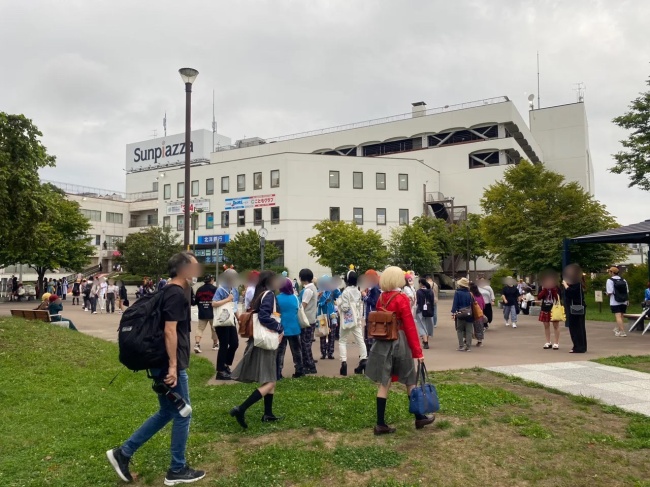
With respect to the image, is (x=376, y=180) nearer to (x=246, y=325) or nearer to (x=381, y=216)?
(x=381, y=216)

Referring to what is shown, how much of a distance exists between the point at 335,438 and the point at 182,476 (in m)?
1.68

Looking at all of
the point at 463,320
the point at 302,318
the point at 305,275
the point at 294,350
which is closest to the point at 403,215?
the point at 463,320

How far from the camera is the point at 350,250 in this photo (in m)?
43.5

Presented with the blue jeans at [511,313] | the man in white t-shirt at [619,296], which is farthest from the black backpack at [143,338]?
the blue jeans at [511,313]

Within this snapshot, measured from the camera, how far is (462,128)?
59188 millimetres

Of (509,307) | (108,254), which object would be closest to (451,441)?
(509,307)

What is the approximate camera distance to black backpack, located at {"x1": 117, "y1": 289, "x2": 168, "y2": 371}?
162 inches

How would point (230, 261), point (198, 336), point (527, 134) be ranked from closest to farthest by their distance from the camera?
point (198, 336), point (230, 261), point (527, 134)

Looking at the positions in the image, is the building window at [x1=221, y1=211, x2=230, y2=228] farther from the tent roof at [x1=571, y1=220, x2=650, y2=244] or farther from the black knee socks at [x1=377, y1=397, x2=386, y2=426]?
the black knee socks at [x1=377, y1=397, x2=386, y2=426]

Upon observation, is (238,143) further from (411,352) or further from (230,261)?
(411,352)

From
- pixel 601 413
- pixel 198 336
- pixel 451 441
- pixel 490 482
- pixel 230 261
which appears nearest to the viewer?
pixel 490 482

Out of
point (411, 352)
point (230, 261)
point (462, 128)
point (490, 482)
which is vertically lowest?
point (490, 482)

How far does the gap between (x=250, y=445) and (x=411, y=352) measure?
1923 mm

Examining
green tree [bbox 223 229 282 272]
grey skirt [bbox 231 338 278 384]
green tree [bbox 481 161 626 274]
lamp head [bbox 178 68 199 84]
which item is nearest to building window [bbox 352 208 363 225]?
green tree [bbox 223 229 282 272]
